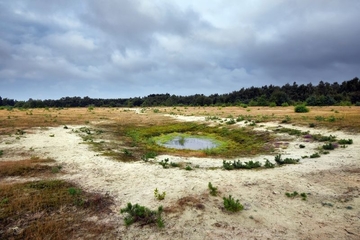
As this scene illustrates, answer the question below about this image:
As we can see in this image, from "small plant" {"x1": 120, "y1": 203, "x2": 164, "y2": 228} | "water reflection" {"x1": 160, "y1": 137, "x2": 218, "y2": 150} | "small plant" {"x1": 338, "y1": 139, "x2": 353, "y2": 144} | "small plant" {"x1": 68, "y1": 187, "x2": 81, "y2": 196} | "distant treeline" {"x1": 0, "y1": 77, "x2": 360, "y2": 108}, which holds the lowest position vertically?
"water reflection" {"x1": 160, "y1": 137, "x2": 218, "y2": 150}

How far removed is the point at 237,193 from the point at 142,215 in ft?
14.8

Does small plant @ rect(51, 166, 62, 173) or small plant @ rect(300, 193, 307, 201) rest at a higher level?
small plant @ rect(51, 166, 62, 173)

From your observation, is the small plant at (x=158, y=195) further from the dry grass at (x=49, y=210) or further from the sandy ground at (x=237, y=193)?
the dry grass at (x=49, y=210)


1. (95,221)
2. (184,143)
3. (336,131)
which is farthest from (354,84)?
(95,221)

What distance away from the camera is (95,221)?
27.5 feet

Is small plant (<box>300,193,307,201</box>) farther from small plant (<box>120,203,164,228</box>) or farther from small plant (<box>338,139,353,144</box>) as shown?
small plant (<box>338,139,353,144</box>)

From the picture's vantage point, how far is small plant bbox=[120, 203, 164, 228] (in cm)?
824

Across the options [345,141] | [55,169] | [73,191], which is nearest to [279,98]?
[345,141]

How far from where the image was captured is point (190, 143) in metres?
27.8

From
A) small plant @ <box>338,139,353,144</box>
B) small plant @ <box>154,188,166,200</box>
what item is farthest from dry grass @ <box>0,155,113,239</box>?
small plant @ <box>338,139,353,144</box>

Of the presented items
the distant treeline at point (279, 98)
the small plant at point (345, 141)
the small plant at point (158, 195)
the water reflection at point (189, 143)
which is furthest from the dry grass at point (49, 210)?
the distant treeline at point (279, 98)

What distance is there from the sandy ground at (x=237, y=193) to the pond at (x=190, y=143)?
310 inches

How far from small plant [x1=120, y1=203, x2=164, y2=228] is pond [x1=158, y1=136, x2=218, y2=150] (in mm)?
16115

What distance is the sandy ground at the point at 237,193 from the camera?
7812 millimetres
